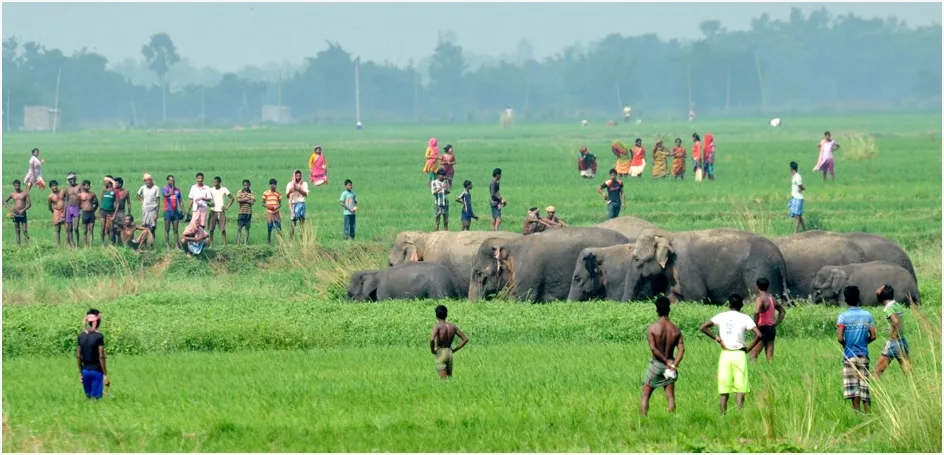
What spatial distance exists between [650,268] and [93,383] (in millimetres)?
11049

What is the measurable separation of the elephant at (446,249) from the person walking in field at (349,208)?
3241mm

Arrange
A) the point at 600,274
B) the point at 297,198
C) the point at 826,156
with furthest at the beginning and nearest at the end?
the point at 826,156 → the point at 297,198 → the point at 600,274

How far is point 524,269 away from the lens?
89.2ft

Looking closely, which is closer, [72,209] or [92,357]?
[92,357]

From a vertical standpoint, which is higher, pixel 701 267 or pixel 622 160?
pixel 622 160

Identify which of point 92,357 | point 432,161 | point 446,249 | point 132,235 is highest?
point 432,161

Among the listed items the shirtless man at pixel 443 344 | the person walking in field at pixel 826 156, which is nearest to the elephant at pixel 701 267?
the shirtless man at pixel 443 344

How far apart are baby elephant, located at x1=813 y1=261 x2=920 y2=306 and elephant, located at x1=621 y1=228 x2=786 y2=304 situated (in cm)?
76

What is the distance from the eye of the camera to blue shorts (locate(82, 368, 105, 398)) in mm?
16875

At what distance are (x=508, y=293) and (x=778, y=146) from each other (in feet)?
144

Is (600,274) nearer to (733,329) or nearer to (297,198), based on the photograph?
(297,198)

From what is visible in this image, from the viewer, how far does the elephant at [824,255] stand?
26.3 m

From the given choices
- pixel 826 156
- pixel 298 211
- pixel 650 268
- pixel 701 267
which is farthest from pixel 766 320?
pixel 826 156

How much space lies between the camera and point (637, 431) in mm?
15508
